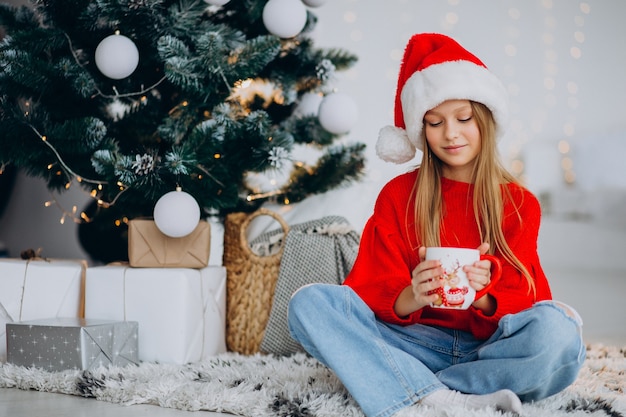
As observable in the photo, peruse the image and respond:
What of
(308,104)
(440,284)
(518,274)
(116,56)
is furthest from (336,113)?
(440,284)

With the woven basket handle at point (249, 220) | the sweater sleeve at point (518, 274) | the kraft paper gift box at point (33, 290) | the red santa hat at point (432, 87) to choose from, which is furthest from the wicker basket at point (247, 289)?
the sweater sleeve at point (518, 274)

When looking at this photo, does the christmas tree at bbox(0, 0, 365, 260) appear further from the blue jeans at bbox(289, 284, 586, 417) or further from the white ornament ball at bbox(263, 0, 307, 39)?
the blue jeans at bbox(289, 284, 586, 417)

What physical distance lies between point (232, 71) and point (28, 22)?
561 mm

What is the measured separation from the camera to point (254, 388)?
1.16 m

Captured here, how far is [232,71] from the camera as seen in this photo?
59.9 inches

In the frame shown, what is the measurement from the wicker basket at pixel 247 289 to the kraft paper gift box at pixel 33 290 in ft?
1.24

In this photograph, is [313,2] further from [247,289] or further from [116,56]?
[247,289]

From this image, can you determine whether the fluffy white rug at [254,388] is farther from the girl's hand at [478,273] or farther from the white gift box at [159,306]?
the girl's hand at [478,273]

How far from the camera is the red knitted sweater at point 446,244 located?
1112 mm

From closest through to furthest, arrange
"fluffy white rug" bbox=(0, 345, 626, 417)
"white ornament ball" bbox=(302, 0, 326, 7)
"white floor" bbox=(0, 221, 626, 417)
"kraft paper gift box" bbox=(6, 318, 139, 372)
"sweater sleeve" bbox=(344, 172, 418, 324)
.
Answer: "fluffy white rug" bbox=(0, 345, 626, 417)
"sweater sleeve" bbox=(344, 172, 418, 324)
"kraft paper gift box" bbox=(6, 318, 139, 372)
"white ornament ball" bbox=(302, 0, 326, 7)
"white floor" bbox=(0, 221, 626, 417)

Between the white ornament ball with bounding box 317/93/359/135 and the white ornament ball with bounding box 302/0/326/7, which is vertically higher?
the white ornament ball with bounding box 302/0/326/7

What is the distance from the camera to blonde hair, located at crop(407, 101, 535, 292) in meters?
1.17

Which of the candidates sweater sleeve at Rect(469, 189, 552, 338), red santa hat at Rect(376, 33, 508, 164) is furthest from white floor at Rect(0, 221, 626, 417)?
red santa hat at Rect(376, 33, 508, 164)

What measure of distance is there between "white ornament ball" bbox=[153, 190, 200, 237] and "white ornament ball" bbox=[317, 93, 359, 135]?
43 cm
